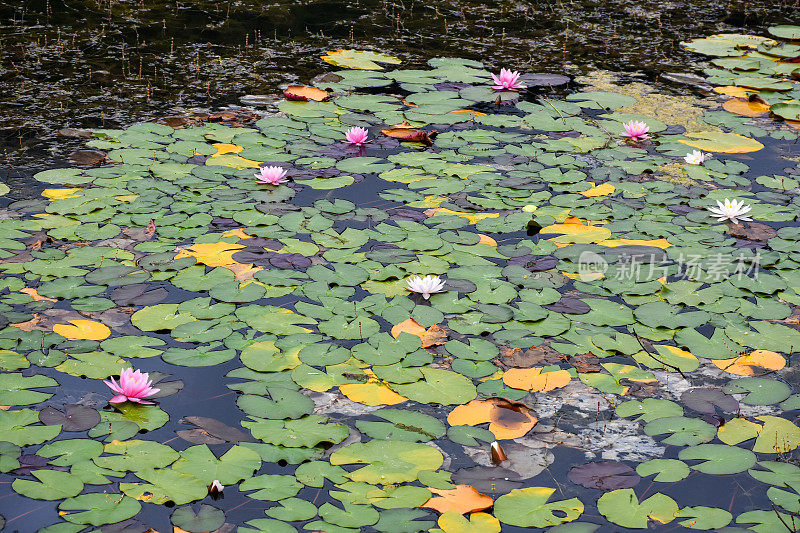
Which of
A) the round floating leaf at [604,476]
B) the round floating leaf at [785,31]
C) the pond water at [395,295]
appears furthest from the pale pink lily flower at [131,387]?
the round floating leaf at [785,31]

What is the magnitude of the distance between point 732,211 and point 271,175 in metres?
2.24

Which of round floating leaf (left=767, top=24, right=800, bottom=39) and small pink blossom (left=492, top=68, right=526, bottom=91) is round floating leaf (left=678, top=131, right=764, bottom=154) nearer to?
small pink blossom (left=492, top=68, right=526, bottom=91)

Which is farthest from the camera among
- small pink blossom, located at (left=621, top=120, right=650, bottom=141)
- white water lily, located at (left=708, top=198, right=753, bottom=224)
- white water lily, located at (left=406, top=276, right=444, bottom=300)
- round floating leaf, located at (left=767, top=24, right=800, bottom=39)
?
round floating leaf, located at (left=767, top=24, right=800, bottom=39)

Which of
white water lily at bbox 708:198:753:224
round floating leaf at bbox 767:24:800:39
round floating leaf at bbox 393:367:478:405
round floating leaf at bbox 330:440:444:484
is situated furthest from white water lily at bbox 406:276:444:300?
round floating leaf at bbox 767:24:800:39

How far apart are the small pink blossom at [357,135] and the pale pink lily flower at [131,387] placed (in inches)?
90.9

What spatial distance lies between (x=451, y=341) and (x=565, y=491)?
77 centimetres

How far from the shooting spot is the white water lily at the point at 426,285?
3066 mm

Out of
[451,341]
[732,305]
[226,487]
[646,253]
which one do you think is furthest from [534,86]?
[226,487]

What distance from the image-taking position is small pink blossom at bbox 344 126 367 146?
4.45m

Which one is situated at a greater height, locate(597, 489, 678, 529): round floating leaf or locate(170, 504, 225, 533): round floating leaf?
locate(597, 489, 678, 529): round floating leaf

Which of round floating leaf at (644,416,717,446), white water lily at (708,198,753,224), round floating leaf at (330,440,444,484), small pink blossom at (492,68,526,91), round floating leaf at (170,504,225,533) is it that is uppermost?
small pink blossom at (492,68,526,91)

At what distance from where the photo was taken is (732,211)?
3672 millimetres

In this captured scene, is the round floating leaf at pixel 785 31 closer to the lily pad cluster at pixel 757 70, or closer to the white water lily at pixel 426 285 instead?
the lily pad cluster at pixel 757 70

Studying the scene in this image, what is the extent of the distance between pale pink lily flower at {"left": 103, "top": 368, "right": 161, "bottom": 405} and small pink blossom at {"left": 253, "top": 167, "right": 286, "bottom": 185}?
167cm
